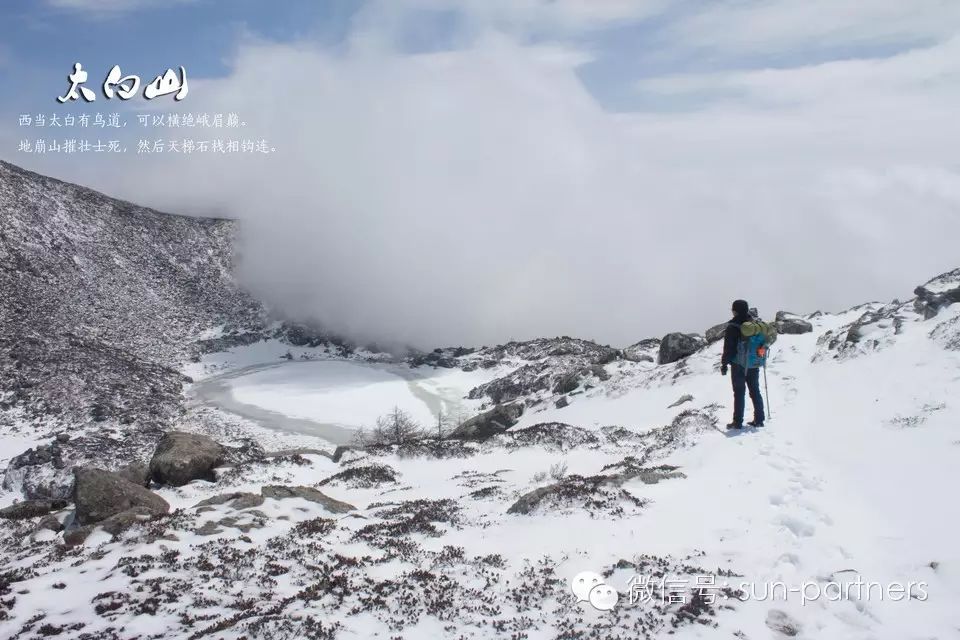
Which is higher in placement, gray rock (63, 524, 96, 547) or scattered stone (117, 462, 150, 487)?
gray rock (63, 524, 96, 547)

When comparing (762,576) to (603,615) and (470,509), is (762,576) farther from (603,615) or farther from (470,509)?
(470,509)

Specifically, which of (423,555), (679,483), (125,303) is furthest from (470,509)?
(125,303)

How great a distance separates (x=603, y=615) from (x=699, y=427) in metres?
14.6

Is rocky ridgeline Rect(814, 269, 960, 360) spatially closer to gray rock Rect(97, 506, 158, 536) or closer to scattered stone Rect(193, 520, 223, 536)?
scattered stone Rect(193, 520, 223, 536)

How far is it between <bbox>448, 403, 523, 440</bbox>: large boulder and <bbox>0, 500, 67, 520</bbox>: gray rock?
2439cm

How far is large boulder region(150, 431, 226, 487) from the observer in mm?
22938

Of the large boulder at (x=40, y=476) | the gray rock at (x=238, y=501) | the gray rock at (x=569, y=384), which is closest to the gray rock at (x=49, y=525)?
the gray rock at (x=238, y=501)

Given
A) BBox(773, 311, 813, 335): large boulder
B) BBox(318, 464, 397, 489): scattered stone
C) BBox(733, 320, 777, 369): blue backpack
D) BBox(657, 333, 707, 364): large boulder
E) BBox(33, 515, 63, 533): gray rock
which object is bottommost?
BBox(318, 464, 397, 489): scattered stone

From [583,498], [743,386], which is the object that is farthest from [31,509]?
[743,386]

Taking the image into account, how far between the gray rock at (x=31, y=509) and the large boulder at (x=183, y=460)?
3162mm

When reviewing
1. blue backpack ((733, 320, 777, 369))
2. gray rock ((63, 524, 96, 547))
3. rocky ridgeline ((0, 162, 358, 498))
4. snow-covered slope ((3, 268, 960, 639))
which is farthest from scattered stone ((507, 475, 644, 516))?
rocky ridgeline ((0, 162, 358, 498))

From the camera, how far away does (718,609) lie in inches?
313

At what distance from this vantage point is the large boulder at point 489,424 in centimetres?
4303

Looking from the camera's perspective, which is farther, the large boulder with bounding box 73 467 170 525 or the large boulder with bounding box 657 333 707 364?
the large boulder with bounding box 657 333 707 364
